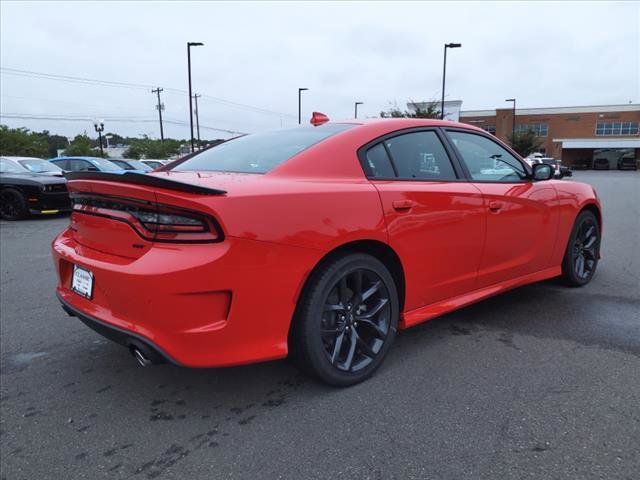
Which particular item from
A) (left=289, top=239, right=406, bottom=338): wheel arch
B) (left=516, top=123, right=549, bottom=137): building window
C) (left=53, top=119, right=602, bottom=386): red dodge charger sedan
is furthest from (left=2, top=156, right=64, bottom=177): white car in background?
(left=516, top=123, right=549, bottom=137): building window

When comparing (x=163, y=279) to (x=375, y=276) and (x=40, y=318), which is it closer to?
(x=375, y=276)

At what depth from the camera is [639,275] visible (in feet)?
16.9

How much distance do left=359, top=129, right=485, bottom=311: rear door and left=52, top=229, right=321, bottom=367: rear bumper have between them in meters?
0.69

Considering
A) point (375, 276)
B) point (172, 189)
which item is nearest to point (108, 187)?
point (172, 189)

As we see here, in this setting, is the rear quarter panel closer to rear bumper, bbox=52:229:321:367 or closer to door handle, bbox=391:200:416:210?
door handle, bbox=391:200:416:210

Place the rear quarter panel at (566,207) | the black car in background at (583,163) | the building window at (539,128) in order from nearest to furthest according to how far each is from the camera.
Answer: the rear quarter panel at (566,207)
the black car in background at (583,163)
the building window at (539,128)

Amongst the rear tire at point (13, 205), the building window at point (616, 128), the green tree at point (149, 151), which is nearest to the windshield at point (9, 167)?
the rear tire at point (13, 205)

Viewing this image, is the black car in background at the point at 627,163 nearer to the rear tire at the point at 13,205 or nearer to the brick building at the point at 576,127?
the brick building at the point at 576,127

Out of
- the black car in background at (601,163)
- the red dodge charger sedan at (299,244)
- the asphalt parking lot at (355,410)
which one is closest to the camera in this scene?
the asphalt parking lot at (355,410)

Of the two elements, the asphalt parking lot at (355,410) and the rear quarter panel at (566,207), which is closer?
the asphalt parking lot at (355,410)

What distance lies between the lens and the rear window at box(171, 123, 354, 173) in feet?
9.34

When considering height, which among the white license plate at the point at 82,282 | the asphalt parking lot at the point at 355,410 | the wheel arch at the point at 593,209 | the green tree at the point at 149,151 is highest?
the green tree at the point at 149,151

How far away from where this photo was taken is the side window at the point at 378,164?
9.48 ft

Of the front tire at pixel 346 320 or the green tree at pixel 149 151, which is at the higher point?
the green tree at pixel 149 151
